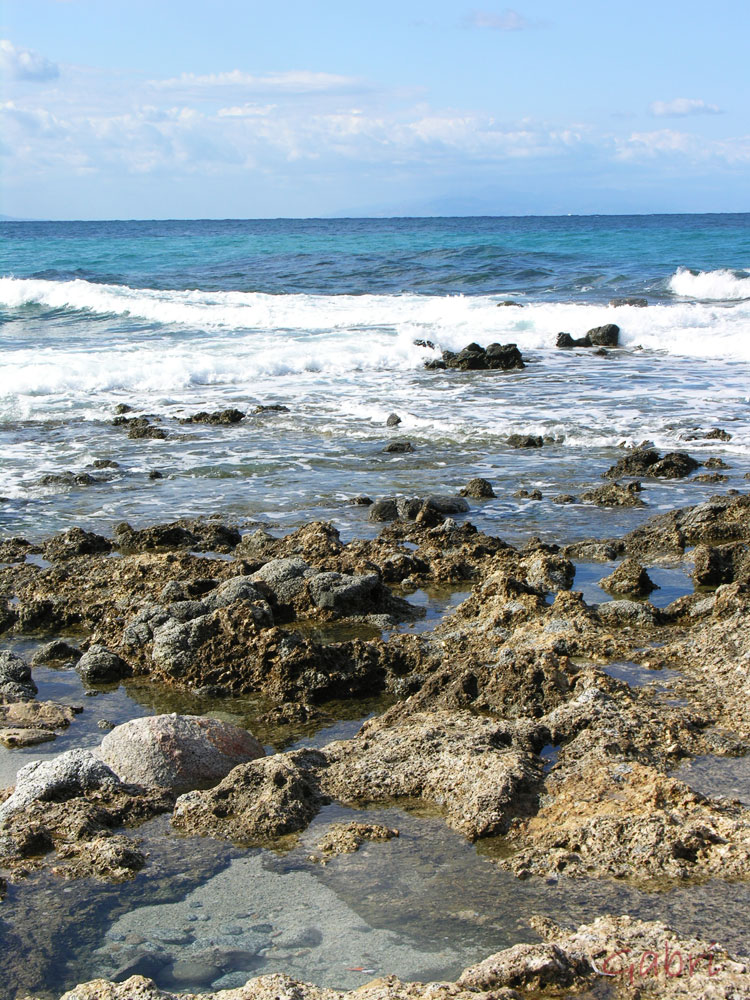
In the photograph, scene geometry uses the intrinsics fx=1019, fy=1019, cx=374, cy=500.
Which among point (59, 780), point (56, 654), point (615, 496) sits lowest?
point (56, 654)

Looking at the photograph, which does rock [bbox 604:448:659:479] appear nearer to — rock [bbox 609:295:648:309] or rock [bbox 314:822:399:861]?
rock [bbox 314:822:399:861]

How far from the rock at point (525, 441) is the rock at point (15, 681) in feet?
25.0

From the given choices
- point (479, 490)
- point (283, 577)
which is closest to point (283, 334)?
point (479, 490)

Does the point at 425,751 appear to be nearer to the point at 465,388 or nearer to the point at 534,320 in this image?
the point at 465,388

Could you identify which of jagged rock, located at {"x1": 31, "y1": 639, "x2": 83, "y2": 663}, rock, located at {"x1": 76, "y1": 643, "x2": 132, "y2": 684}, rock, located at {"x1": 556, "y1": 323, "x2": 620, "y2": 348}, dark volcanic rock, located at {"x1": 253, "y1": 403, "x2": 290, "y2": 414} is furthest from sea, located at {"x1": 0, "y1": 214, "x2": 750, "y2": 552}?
rock, located at {"x1": 76, "y1": 643, "x2": 132, "y2": 684}

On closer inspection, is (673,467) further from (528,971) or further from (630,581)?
(528,971)

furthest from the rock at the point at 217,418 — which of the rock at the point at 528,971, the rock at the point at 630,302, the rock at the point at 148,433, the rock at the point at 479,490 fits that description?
the rock at the point at 630,302

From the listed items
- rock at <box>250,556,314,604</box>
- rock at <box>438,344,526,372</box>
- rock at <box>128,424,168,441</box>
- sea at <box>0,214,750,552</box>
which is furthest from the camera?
rock at <box>438,344,526,372</box>

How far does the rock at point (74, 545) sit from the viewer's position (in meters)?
8.45

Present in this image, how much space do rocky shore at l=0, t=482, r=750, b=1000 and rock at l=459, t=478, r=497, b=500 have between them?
160 cm

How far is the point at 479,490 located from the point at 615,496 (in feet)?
4.30

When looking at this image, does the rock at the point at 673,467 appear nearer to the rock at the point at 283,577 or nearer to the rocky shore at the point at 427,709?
the rocky shore at the point at 427,709

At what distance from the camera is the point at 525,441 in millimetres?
12477

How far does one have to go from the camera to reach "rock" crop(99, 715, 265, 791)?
462cm
